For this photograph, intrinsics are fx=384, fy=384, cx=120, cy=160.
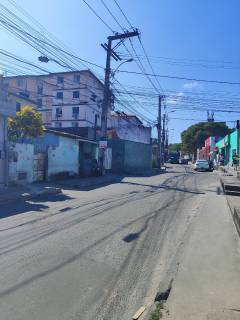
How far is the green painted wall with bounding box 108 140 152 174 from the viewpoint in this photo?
128 feet

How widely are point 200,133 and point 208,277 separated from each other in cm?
8992

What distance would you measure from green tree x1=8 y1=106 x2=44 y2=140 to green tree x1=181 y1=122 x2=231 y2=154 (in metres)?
74.4

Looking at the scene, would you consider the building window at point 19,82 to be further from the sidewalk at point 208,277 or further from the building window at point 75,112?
the sidewalk at point 208,277

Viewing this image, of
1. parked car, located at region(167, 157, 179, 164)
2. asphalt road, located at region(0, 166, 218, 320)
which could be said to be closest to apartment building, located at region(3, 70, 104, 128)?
parked car, located at region(167, 157, 179, 164)

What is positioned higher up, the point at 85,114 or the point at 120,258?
the point at 85,114

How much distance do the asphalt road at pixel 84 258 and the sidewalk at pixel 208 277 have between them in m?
0.34

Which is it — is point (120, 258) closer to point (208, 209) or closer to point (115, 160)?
point (208, 209)

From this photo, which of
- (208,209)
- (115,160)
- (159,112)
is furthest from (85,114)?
(208,209)

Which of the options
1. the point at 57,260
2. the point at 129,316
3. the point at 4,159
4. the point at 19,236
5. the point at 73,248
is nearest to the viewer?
the point at 129,316

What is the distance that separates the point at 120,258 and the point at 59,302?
234cm

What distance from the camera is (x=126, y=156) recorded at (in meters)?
39.9

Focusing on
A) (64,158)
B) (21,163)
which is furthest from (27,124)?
(64,158)

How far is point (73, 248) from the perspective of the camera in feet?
24.8

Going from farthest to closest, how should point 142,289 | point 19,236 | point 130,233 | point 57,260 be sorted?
1. point 130,233
2. point 19,236
3. point 57,260
4. point 142,289
